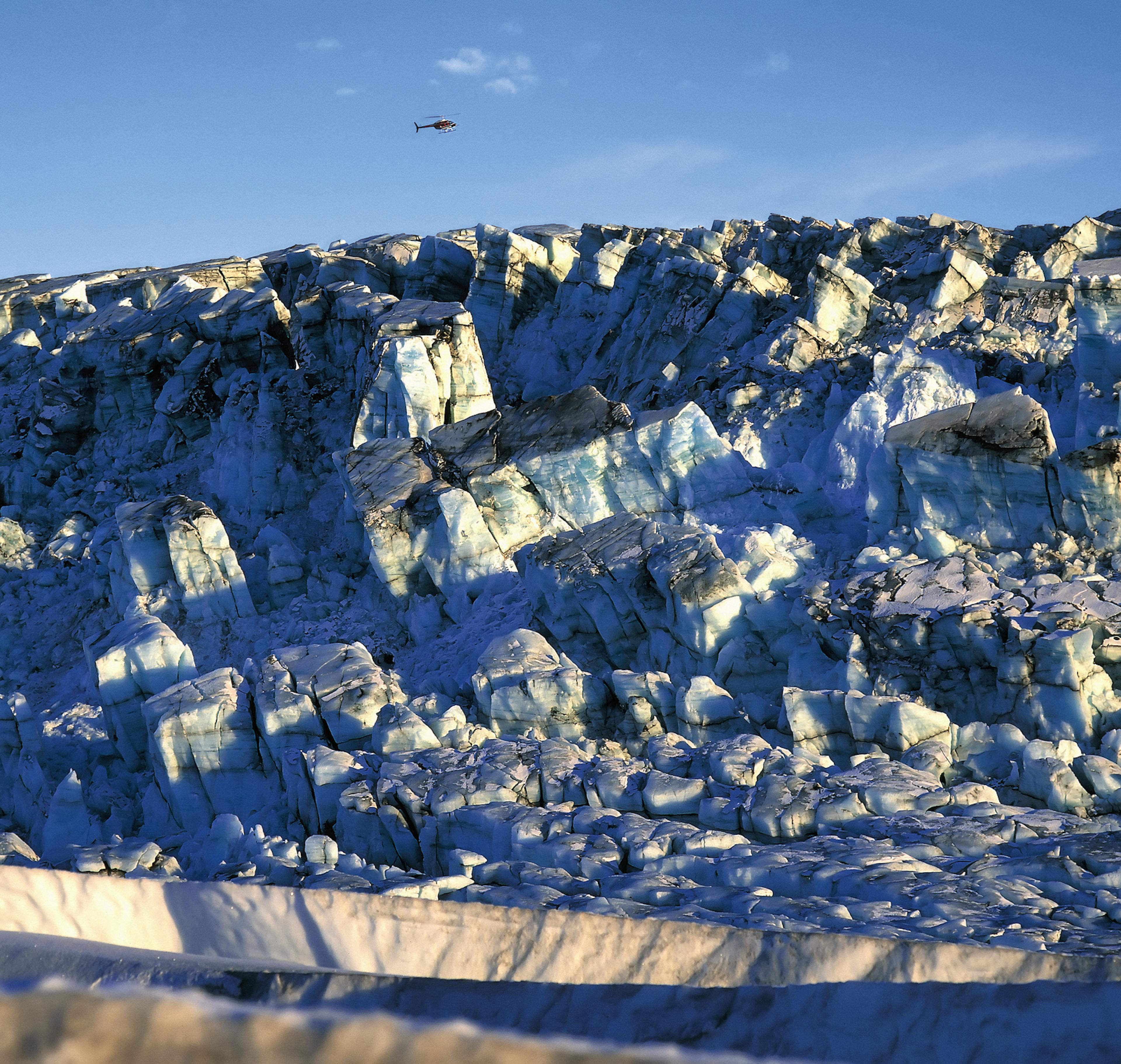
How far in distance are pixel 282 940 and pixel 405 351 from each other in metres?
19.1

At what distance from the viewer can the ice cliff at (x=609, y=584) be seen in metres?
11.3

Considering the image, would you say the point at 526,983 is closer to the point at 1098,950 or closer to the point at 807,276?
the point at 1098,950

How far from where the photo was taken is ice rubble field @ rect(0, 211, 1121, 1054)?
10.9 metres

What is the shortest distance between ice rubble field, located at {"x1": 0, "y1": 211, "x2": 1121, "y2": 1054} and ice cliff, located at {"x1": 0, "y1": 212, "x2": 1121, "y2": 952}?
7 centimetres

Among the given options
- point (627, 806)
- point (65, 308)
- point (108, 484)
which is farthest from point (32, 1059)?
point (65, 308)

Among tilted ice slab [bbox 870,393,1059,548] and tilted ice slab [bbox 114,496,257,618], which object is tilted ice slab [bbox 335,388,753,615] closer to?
tilted ice slab [bbox 114,496,257,618]

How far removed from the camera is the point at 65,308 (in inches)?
1443

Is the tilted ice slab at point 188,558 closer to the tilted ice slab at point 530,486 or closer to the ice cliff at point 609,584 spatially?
the ice cliff at point 609,584

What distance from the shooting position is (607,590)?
16.8 meters

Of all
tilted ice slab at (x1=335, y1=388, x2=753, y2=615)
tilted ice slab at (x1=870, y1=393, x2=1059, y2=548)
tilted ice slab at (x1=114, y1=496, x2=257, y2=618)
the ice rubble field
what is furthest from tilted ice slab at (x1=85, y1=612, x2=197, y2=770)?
tilted ice slab at (x1=870, y1=393, x2=1059, y2=548)

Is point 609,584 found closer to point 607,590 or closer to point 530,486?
point 607,590

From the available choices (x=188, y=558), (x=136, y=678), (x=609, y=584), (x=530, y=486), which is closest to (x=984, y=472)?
(x=609, y=584)

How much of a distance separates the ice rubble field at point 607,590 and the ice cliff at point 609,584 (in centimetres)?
7

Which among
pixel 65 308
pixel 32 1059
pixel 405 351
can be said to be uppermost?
pixel 65 308
